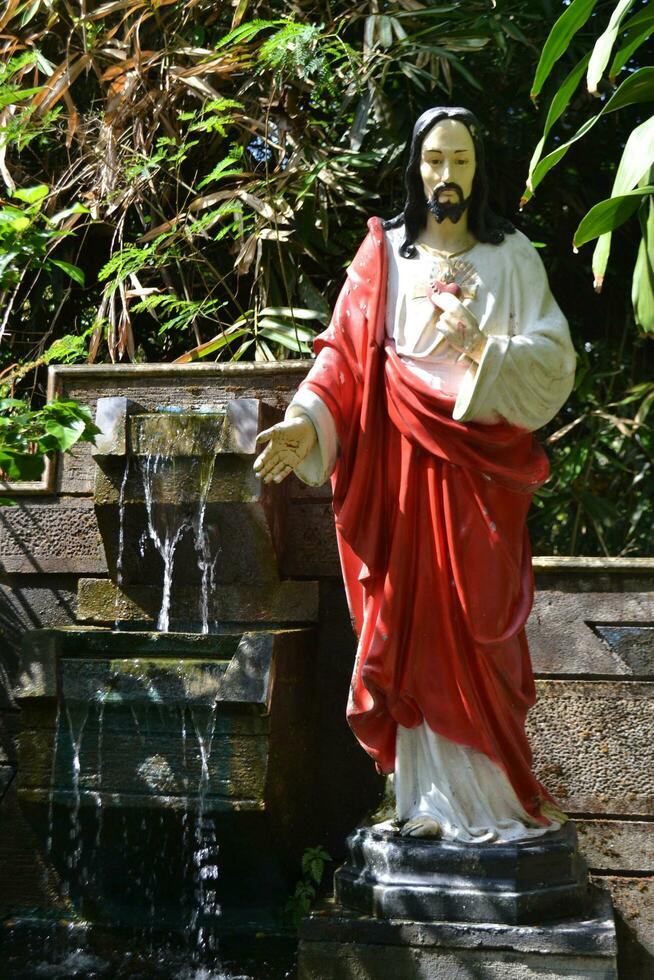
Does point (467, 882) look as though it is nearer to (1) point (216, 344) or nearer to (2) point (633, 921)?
(2) point (633, 921)

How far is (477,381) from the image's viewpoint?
3725 mm

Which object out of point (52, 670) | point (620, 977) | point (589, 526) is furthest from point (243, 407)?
point (589, 526)

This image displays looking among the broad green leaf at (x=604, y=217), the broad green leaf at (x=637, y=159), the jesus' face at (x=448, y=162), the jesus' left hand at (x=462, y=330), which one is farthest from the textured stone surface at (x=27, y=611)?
the broad green leaf at (x=637, y=159)

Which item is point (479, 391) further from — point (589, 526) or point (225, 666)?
point (589, 526)

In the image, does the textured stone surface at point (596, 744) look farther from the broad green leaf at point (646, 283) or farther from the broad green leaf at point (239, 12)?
the broad green leaf at point (239, 12)

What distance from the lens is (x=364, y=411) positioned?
13.0ft

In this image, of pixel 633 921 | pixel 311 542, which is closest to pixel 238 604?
pixel 311 542

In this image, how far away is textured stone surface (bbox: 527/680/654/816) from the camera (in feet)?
15.2

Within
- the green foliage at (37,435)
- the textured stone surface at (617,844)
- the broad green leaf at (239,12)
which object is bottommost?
the textured stone surface at (617,844)

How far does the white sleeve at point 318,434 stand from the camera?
12.7 ft

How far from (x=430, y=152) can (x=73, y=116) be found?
121 inches

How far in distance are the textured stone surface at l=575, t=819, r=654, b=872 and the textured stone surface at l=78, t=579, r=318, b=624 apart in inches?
51.4

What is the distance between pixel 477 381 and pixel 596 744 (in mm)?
1689

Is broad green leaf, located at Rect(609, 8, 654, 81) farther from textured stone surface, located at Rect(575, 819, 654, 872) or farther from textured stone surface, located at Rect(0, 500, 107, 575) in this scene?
textured stone surface, located at Rect(0, 500, 107, 575)
